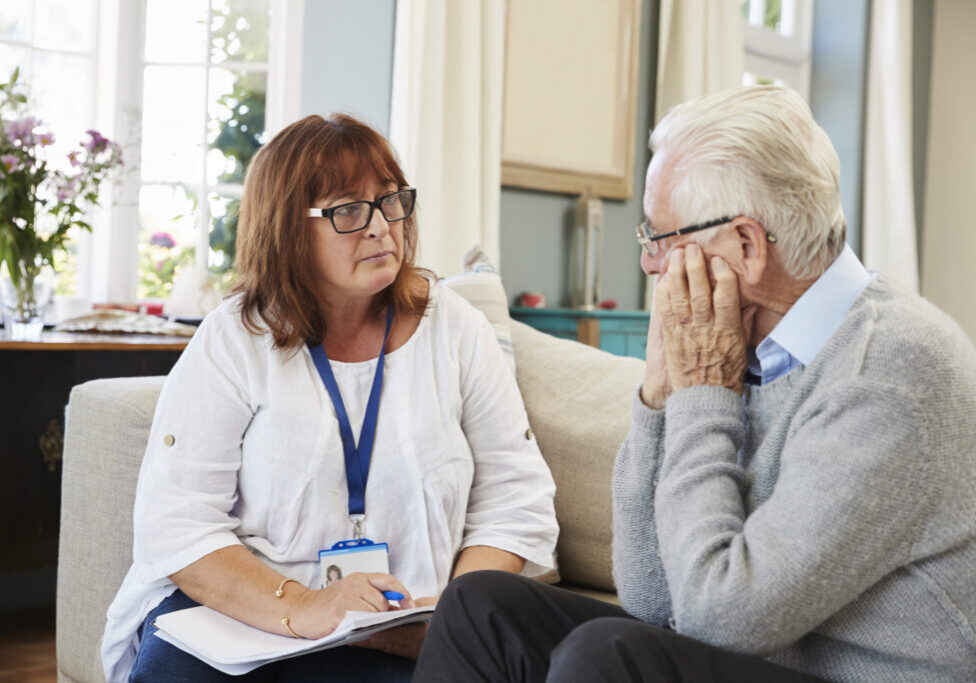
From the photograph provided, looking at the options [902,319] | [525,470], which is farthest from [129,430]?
[902,319]

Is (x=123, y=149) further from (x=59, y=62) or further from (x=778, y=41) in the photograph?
(x=778, y=41)

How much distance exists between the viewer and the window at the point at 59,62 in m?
3.24

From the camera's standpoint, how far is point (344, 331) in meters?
1.69

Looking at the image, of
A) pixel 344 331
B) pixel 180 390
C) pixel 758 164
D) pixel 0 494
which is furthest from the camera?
pixel 0 494

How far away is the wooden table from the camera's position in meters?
2.60

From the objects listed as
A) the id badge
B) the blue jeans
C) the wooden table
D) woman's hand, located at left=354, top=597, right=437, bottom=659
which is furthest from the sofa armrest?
the wooden table

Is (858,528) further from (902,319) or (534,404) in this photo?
(534,404)

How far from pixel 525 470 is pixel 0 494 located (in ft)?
5.33

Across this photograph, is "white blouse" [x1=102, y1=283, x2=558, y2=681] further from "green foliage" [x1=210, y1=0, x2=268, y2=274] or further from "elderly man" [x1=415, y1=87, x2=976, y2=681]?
"green foliage" [x1=210, y1=0, x2=268, y2=274]

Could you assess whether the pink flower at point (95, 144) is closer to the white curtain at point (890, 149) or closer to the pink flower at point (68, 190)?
the pink flower at point (68, 190)

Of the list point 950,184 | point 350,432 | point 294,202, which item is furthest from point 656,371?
point 950,184

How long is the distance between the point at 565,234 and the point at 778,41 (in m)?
2.10

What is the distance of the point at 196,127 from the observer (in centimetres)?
357

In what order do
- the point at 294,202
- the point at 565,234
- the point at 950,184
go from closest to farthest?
the point at 294,202 < the point at 565,234 < the point at 950,184
